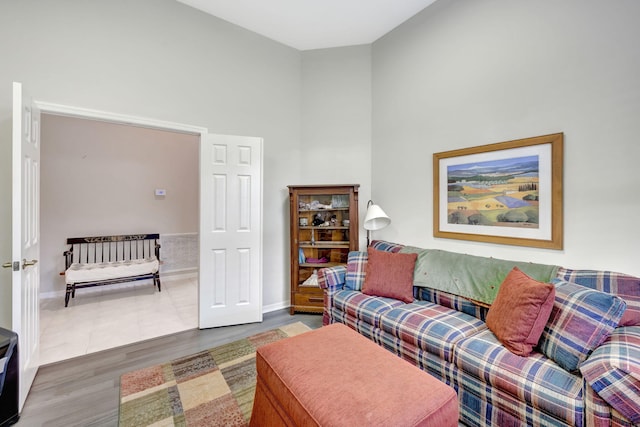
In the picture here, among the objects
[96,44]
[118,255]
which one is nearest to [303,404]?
[96,44]

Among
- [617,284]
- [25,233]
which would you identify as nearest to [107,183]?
[25,233]

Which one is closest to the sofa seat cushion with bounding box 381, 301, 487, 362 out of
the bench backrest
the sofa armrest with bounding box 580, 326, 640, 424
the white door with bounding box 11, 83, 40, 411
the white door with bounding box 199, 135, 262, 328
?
the sofa armrest with bounding box 580, 326, 640, 424

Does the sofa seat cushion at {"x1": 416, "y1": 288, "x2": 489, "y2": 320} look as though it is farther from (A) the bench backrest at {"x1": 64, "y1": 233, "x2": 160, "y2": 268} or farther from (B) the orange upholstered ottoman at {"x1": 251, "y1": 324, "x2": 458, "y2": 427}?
(A) the bench backrest at {"x1": 64, "y1": 233, "x2": 160, "y2": 268}

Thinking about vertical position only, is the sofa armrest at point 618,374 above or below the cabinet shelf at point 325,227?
below

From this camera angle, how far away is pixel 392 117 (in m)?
3.25

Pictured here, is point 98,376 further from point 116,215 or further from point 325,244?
point 116,215

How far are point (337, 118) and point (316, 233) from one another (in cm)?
152

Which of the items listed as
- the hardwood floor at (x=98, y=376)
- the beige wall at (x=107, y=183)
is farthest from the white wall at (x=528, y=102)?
the beige wall at (x=107, y=183)

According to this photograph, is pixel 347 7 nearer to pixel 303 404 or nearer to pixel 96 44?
pixel 96 44

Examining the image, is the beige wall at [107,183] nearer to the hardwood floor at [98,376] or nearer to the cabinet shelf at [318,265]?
the cabinet shelf at [318,265]

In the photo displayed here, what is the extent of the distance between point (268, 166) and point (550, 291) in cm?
292

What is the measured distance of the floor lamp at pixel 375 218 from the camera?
2.92 m

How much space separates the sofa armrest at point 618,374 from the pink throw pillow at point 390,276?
126 cm

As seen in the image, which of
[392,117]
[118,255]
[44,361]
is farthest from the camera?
[118,255]
